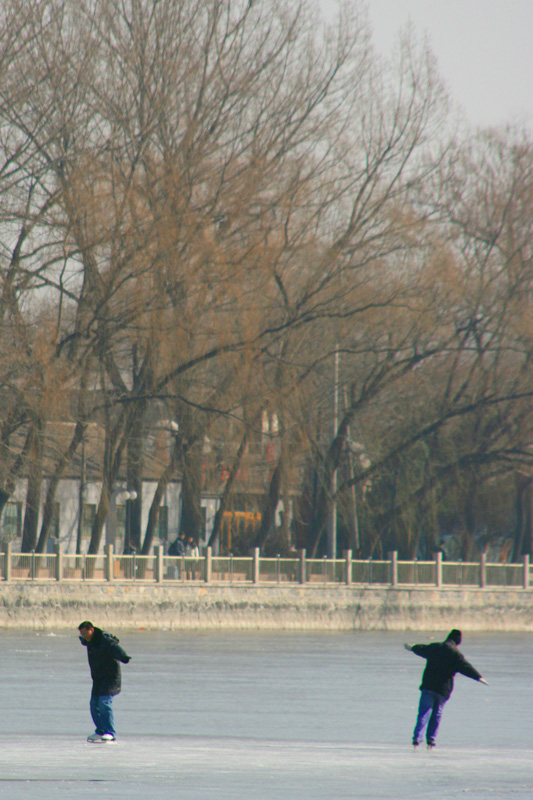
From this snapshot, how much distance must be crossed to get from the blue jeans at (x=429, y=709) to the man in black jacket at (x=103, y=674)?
11.0 feet

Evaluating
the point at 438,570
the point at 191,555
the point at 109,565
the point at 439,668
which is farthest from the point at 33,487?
the point at 439,668

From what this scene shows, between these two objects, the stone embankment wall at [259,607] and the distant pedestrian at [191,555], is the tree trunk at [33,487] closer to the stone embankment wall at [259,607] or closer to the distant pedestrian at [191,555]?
the stone embankment wall at [259,607]

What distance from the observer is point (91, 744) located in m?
15.3

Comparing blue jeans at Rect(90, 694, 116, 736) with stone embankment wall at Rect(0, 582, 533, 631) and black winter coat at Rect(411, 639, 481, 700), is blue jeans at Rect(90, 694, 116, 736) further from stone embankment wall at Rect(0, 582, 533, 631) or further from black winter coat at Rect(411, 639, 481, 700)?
stone embankment wall at Rect(0, 582, 533, 631)

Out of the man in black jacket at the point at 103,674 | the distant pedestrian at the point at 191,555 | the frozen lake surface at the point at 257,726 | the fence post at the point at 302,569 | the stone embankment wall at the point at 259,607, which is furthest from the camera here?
the fence post at the point at 302,569

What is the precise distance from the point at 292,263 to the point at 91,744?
99.3 ft

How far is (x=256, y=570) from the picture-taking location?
42.2 m

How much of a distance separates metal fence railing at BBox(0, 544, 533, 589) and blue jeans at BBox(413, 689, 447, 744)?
914 inches

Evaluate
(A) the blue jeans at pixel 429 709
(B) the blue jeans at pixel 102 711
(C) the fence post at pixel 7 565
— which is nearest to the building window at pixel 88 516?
(C) the fence post at pixel 7 565

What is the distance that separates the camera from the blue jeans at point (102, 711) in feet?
49.8

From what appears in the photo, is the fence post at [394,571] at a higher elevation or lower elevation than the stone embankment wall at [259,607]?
higher

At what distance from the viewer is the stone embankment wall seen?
1506 inches

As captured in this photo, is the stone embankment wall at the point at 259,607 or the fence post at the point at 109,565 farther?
the fence post at the point at 109,565

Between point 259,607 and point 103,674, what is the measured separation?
90.4 feet
